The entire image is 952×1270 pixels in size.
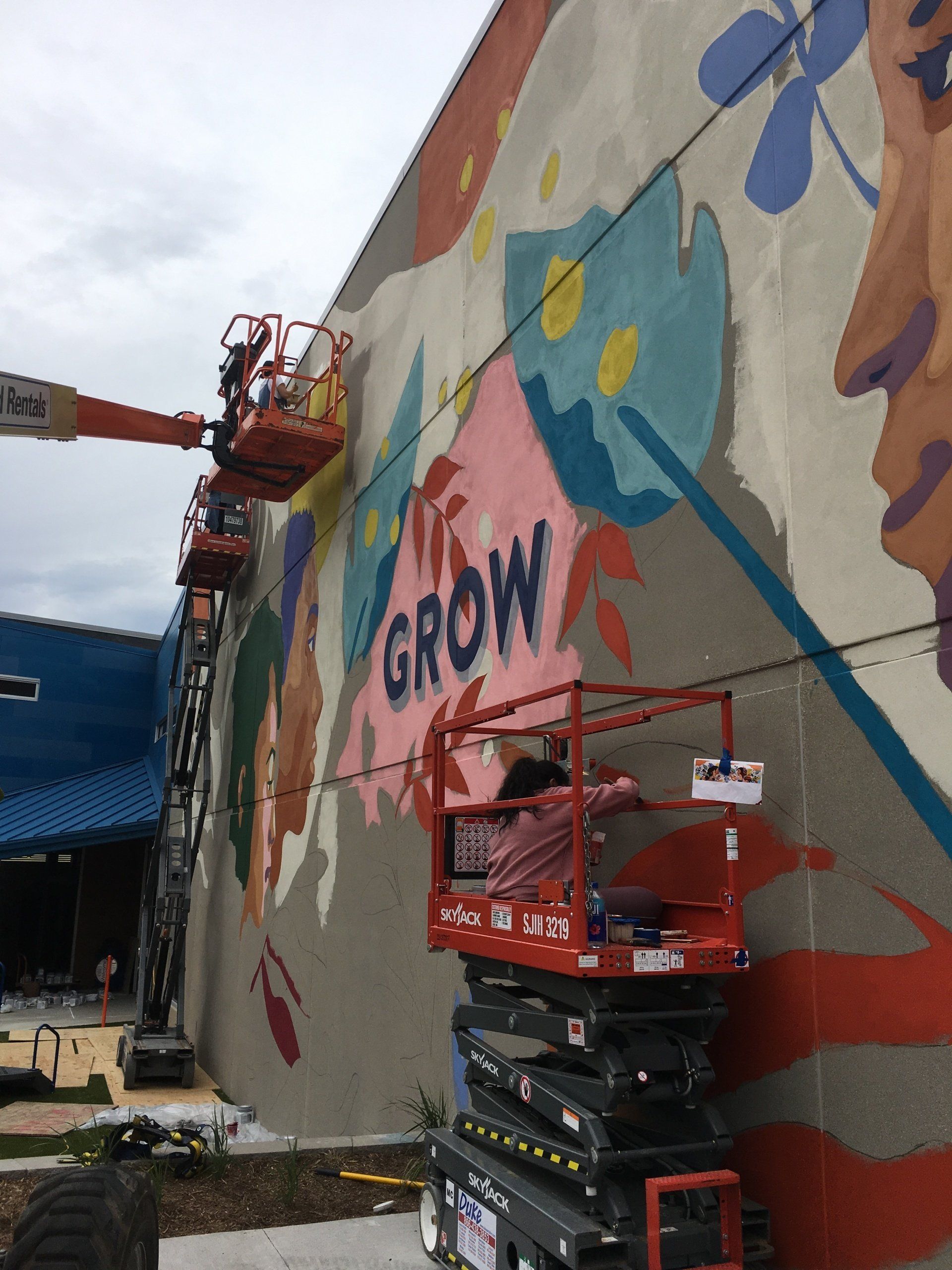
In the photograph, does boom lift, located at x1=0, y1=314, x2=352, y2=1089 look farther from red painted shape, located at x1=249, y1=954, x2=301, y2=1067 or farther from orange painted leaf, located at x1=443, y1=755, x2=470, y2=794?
orange painted leaf, located at x1=443, y1=755, x2=470, y2=794

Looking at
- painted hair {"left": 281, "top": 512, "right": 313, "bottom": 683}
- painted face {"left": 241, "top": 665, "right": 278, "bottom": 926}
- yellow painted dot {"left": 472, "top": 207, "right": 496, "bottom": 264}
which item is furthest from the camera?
painted face {"left": 241, "top": 665, "right": 278, "bottom": 926}

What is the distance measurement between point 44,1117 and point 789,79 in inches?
493

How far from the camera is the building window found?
27.3 metres

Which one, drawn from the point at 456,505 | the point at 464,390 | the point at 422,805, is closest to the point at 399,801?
the point at 422,805

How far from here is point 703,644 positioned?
5.24 meters

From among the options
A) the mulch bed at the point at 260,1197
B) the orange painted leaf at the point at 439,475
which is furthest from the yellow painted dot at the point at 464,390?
the mulch bed at the point at 260,1197

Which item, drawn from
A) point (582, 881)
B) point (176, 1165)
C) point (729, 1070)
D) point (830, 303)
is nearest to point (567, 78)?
point (830, 303)

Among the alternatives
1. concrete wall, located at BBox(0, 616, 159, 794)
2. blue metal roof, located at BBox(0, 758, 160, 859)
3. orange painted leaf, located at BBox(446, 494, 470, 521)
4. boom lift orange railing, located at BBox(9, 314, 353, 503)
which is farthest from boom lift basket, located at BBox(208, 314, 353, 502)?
concrete wall, located at BBox(0, 616, 159, 794)

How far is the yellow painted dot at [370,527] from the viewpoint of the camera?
35.7 feet

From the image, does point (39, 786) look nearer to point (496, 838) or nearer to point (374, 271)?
point (374, 271)

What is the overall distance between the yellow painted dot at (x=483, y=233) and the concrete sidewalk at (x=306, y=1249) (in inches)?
287

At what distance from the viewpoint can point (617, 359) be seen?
252 inches

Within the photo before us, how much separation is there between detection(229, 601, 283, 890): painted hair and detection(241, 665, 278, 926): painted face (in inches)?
5.8

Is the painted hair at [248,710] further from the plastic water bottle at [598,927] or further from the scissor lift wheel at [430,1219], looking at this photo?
the plastic water bottle at [598,927]
